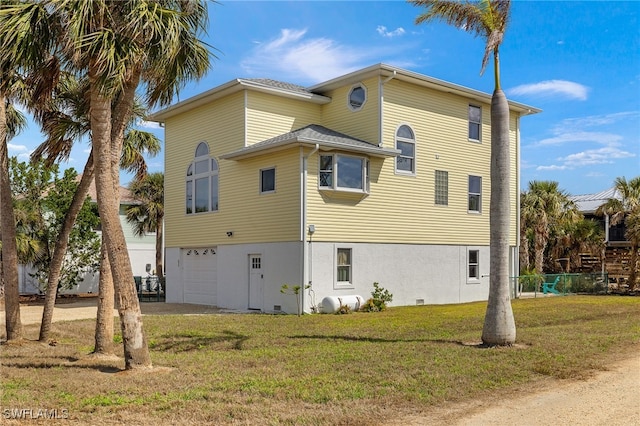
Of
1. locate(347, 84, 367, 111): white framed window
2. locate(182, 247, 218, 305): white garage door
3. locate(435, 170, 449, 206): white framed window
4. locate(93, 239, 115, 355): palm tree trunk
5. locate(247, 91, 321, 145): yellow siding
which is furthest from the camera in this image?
locate(435, 170, 449, 206): white framed window

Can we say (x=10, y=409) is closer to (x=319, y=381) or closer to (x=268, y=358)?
(x=319, y=381)

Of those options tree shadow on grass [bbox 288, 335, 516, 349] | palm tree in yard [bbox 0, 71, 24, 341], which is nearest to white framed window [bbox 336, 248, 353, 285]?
tree shadow on grass [bbox 288, 335, 516, 349]

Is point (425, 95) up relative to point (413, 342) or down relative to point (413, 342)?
up

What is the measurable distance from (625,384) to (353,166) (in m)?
13.8

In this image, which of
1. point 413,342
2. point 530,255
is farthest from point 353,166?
point 530,255

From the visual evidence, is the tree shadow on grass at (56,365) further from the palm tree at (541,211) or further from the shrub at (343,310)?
the palm tree at (541,211)

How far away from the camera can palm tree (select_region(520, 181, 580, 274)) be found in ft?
110

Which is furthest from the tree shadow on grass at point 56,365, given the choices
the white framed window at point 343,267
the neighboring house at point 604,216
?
the neighboring house at point 604,216

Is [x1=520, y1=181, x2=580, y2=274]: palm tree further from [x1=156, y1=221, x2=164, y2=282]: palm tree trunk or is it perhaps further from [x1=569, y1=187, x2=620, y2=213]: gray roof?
[x1=156, y1=221, x2=164, y2=282]: palm tree trunk

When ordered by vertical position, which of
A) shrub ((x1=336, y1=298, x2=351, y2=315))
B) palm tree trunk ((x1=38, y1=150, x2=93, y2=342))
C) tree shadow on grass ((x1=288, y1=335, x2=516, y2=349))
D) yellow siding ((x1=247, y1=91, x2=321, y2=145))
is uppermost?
yellow siding ((x1=247, y1=91, x2=321, y2=145))

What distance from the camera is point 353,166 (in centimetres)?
2202

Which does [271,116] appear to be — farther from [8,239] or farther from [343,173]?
[8,239]

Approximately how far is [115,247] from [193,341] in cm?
473

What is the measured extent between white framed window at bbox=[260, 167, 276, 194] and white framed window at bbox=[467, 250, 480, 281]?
9561 mm
